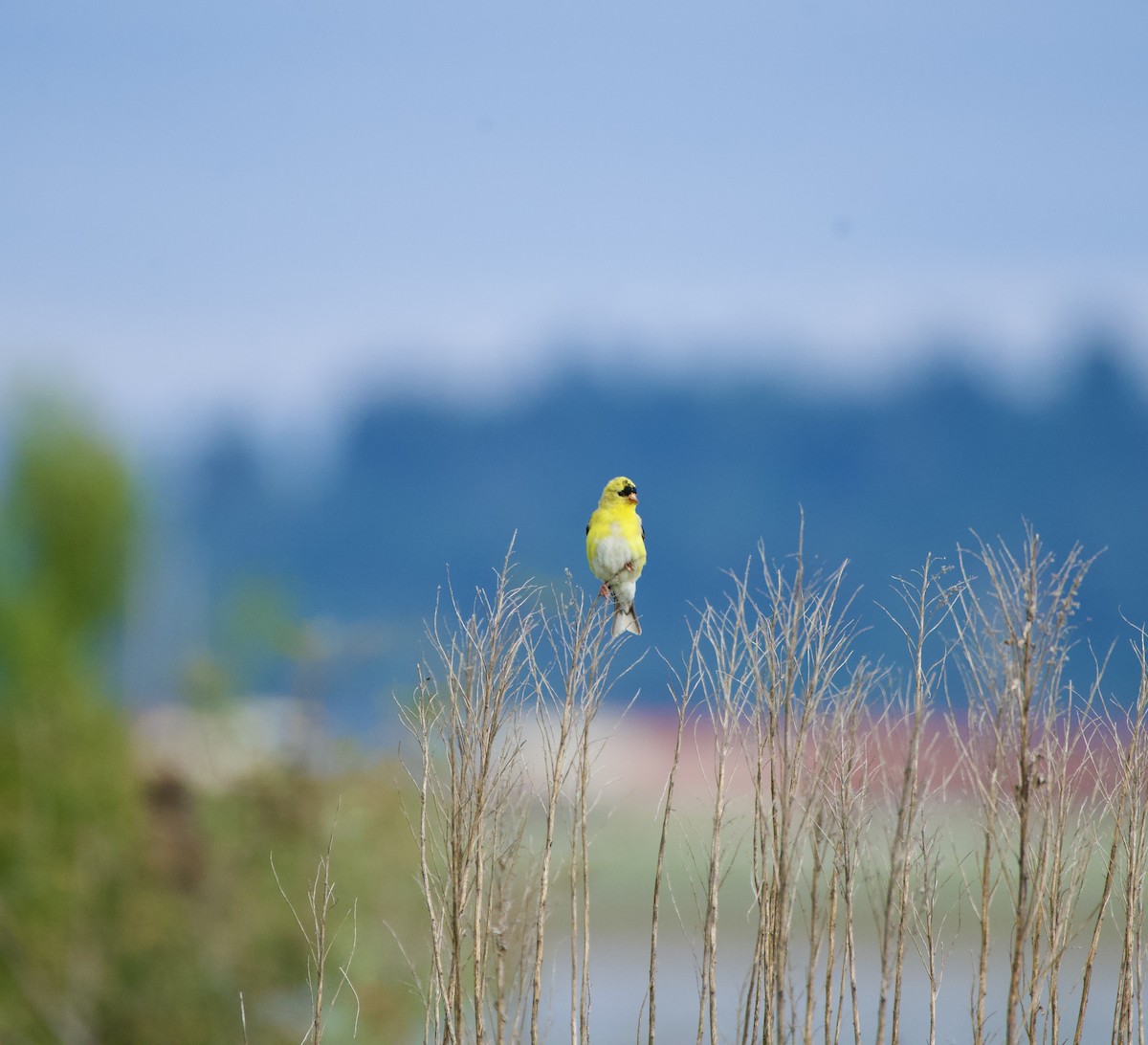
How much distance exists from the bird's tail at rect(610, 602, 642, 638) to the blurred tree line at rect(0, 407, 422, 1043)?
1744cm

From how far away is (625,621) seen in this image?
6941 mm

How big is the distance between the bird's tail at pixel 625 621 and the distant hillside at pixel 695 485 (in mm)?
129088

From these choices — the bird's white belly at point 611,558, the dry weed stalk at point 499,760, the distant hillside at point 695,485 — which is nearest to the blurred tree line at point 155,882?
the bird's white belly at point 611,558

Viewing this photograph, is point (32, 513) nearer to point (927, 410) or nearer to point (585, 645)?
point (585, 645)

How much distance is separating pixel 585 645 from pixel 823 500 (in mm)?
154591

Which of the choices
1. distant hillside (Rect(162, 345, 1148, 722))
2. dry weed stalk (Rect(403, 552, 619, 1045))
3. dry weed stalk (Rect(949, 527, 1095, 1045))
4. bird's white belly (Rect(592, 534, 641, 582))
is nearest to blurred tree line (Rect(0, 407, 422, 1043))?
bird's white belly (Rect(592, 534, 641, 582))

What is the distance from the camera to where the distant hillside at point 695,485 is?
477 ft

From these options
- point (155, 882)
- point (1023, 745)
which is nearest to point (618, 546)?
point (1023, 745)

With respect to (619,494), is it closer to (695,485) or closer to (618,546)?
(618,546)

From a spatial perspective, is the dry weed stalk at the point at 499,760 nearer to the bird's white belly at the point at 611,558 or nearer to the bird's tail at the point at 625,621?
the bird's tail at the point at 625,621

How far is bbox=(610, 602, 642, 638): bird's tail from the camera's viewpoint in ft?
22.1

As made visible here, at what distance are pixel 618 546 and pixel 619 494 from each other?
373mm

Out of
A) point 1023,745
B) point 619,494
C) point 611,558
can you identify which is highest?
point 619,494

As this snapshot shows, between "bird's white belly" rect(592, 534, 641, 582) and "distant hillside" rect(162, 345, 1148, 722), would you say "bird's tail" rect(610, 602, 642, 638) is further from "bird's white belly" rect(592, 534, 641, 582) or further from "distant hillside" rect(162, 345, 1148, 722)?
"distant hillside" rect(162, 345, 1148, 722)
